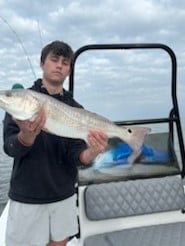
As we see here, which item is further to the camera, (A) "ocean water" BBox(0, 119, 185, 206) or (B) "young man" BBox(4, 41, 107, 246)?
(A) "ocean water" BBox(0, 119, 185, 206)

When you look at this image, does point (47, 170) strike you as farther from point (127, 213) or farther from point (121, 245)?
point (127, 213)

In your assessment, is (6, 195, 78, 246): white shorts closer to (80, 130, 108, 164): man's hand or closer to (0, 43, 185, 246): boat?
(80, 130, 108, 164): man's hand

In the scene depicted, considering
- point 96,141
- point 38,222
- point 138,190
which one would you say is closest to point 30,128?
point 96,141

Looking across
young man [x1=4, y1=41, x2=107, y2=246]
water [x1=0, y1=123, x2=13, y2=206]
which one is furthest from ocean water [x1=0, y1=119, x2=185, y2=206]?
young man [x1=4, y1=41, x2=107, y2=246]

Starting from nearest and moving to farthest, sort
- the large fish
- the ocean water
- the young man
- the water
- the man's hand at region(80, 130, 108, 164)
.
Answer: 1. the large fish
2. the man's hand at region(80, 130, 108, 164)
3. the young man
4. the ocean water
5. the water

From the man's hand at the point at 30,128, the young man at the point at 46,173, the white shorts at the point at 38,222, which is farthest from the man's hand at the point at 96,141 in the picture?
the white shorts at the point at 38,222

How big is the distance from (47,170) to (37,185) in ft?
0.35

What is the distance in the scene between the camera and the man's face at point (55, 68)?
2648 mm

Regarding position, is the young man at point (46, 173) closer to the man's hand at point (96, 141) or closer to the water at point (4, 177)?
the man's hand at point (96, 141)

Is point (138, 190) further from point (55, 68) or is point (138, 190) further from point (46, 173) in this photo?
point (55, 68)

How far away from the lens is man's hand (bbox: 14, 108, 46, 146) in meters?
2.27

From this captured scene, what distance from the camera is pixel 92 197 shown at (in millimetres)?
3781

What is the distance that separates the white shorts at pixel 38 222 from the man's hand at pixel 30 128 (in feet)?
1.53

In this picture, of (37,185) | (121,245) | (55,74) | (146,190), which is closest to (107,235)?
(121,245)
